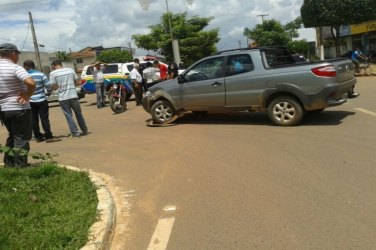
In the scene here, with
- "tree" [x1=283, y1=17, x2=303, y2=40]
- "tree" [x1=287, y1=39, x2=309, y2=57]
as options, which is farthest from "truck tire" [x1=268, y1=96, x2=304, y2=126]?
"tree" [x1=283, y1=17, x2=303, y2=40]

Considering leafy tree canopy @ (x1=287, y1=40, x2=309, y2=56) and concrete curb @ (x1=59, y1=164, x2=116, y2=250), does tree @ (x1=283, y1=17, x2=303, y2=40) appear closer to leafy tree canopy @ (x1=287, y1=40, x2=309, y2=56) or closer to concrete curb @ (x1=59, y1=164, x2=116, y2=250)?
leafy tree canopy @ (x1=287, y1=40, x2=309, y2=56)

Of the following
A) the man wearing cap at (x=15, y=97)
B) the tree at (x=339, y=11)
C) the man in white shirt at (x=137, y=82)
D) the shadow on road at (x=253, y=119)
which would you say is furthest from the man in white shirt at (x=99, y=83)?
the tree at (x=339, y=11)

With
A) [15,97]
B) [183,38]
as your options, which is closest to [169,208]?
[15,97]

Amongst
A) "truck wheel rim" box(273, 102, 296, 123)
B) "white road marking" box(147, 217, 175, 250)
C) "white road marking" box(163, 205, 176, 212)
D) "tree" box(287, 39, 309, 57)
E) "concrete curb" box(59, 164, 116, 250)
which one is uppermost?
"tree" box(287, 39, 309, 57)

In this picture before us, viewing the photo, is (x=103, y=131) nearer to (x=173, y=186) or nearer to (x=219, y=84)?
(x=219, y=84)

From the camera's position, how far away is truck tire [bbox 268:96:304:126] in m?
8.97

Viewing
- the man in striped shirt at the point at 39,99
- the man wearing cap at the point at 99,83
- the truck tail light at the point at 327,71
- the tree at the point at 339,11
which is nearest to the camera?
the truck tail light at the point at 327,71

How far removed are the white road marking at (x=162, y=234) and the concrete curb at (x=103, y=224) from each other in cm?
41

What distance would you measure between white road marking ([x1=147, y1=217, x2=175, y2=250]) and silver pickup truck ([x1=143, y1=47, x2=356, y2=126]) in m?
5.05

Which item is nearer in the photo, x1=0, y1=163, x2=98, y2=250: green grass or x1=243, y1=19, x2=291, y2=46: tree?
x1=0, y1=163, x2=98, y2=250: green grass

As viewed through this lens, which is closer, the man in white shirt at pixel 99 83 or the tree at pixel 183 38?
the man in white shirt at pixel 99 83

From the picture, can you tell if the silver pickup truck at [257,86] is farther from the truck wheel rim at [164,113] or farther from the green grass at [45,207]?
the green grass at [45,207]

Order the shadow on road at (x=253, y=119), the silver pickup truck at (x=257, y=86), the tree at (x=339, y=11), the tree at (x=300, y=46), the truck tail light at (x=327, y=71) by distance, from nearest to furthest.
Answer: the truck tail light at (x=327, y=71), the silver pickup truck at (x=257, y=86), the shadow on road at (x=253, y=119), the tree at (x=339, y=11), the tree at (x=300, y=46)

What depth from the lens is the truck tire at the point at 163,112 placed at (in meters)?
10.8
